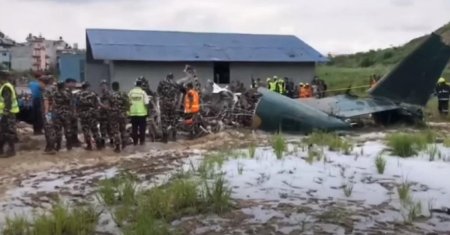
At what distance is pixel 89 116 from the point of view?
531 inches

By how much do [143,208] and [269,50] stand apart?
2695 centimetres

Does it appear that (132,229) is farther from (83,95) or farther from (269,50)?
(269,50)

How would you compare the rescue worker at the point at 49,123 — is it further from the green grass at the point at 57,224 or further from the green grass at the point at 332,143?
the green grass at the point at 57,224

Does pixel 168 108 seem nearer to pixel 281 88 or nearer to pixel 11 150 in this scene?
pixel 11 150

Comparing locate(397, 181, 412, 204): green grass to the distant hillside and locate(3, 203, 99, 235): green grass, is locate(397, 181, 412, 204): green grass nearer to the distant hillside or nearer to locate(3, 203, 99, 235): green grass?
locate(3, 203, 99, 235): green grass

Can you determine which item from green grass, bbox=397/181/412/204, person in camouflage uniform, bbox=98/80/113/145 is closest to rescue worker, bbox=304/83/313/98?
person in camouflage uniform, bbox=98/80/113/145

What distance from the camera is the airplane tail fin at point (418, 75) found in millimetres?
17766

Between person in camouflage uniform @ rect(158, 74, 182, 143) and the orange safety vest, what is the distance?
26cm

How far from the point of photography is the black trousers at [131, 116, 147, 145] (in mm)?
14062

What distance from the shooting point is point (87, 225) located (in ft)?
22.3

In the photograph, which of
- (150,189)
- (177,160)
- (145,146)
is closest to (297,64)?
(145,146)

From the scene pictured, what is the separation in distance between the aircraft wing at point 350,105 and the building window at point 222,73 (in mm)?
14915

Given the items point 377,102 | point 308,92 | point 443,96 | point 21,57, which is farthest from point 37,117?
point 21,57

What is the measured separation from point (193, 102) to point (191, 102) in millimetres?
45
